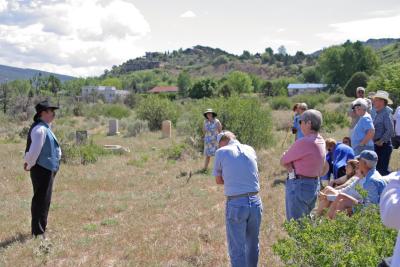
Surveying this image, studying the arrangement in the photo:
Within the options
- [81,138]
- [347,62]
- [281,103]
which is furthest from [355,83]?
[81,138]

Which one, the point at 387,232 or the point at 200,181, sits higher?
the point at 387,232

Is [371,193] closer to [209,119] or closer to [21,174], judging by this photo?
[209,119]

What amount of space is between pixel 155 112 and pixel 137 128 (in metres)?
1.88

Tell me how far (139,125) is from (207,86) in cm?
4429

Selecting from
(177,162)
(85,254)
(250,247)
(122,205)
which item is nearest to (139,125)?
(177,162)

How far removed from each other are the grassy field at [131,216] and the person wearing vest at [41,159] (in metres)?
0.50

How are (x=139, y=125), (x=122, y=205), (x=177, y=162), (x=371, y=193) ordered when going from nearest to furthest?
(x=371, y=193)
(x=122, y=205)
(x=177, y=162)
(x=139, y=125)

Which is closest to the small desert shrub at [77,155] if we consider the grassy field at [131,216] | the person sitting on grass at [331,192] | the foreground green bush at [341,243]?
the grassy field at [131,216]

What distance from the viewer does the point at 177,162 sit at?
12570 mm

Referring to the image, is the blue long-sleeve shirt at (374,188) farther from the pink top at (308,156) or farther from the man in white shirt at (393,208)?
the man in white shirt at (393,208)

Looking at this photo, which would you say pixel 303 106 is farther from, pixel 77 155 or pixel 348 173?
pixel 77 155

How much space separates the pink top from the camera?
462 centimetres

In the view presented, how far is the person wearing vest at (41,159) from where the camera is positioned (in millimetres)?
5859

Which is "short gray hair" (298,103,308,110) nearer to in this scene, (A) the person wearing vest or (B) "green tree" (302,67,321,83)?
(A) the person wearing vest
